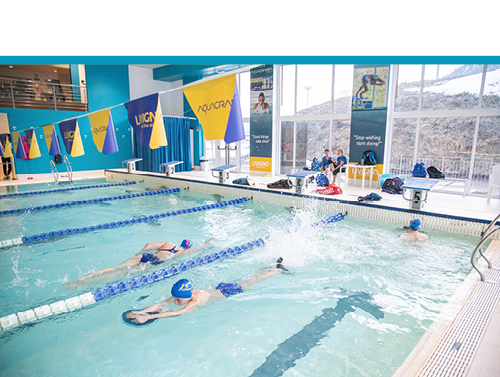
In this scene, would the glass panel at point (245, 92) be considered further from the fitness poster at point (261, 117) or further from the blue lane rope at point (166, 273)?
the blue lane rope at point (166, 273)

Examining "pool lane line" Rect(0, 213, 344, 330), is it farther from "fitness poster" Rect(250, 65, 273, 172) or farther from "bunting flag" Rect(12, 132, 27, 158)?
"bunting flag" Rect(12, 132, 27, 158)

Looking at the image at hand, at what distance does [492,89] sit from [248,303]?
27.8ft

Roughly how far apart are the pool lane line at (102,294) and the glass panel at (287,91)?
8.60 metres

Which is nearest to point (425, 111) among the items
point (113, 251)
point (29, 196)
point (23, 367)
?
point (113, 251)

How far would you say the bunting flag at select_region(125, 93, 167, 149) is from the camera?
3783 millimetres

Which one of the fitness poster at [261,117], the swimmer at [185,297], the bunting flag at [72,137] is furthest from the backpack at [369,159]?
the bunting flag at [72,137]

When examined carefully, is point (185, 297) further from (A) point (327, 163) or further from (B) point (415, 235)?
(A) point (327, 163)

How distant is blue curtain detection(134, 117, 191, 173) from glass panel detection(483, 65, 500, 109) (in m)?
10.5

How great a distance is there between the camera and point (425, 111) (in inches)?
336

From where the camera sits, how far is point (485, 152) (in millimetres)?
8672

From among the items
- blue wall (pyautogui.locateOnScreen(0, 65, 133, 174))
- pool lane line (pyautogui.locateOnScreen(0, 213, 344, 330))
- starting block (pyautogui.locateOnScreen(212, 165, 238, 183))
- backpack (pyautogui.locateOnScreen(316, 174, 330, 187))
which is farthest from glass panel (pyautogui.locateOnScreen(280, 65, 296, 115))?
pool lane line (pyautogui.locateOnScreen(0, 213, 344, 330))

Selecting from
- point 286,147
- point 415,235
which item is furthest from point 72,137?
point 415,235

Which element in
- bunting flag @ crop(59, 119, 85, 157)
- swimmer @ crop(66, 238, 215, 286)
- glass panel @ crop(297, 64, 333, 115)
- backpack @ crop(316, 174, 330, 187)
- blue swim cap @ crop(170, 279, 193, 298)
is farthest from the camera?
glass panel @ crop(297, 64, 333, 115)
